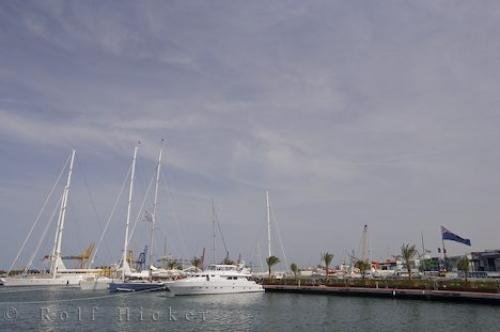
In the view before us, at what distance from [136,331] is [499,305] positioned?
4282 cm

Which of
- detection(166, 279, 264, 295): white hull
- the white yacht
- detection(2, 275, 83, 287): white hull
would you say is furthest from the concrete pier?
detection(2, 275, 83, 287): white hull

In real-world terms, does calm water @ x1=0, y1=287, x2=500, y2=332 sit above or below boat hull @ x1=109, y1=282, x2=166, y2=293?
below

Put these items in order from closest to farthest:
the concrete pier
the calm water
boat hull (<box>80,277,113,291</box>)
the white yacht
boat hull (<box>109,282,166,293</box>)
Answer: the calm water
the concrete pier
the white yacht
boat hull (<box>109,282,166,293</box>)
boat hull (<box>80,277,113,291</box>)

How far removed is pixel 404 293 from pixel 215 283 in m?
32.8

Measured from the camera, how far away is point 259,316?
49.8m

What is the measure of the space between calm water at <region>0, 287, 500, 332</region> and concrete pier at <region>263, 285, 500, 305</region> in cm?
197

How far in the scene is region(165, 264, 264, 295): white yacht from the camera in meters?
76.8

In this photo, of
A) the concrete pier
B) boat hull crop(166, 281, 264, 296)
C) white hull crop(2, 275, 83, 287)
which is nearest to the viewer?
the concrete pier

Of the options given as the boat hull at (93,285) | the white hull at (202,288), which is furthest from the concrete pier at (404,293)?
the boat hull at (93,285)

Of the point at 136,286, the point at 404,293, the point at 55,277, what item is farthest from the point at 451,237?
the point at 55,277

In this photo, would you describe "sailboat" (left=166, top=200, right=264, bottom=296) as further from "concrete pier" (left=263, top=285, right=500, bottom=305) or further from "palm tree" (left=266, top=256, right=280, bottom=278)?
"palm tree" (left=266, top=256, right=280, bottom=278)

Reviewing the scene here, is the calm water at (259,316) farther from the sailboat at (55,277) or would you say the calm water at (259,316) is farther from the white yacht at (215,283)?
the sailboat at (55,277)

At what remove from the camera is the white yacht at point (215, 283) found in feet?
252

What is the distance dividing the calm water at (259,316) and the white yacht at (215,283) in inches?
449
